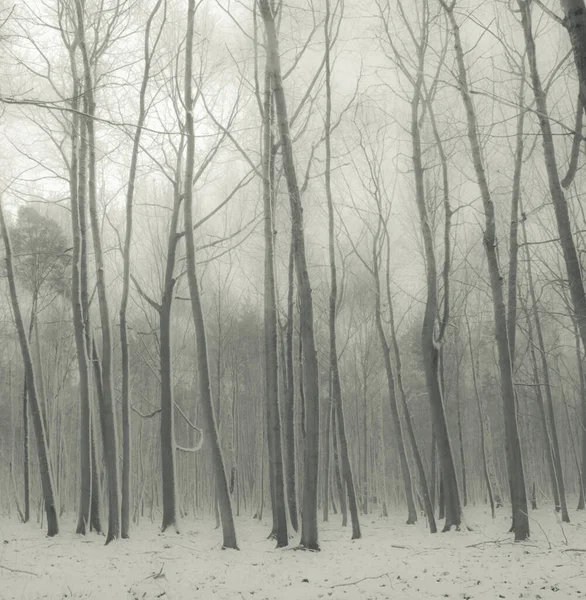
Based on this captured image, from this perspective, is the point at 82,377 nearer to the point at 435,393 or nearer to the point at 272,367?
the point at 272,367

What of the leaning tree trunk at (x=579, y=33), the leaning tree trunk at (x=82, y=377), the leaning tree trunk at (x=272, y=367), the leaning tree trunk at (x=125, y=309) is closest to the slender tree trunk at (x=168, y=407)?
the leaning tree trunk at (x=125, y=309)

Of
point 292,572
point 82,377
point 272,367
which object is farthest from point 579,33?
point 82,377

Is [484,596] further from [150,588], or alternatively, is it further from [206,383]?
[206,383]

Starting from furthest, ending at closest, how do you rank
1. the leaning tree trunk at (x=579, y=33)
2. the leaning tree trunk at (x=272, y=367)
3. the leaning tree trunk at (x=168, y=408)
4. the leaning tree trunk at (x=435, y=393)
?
the leaning tree trunk at (x=168, y=408), the leaning tree trunk at (x=435, y=393), the leaning tree trunk at (x=272, y=367), the leaning tree trunk at (x=579, y=33)

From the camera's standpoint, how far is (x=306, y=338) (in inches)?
305

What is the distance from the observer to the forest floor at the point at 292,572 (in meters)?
4.79

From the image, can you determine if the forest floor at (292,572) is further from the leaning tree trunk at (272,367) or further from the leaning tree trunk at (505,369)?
the leaning tree trunk at (272,367)

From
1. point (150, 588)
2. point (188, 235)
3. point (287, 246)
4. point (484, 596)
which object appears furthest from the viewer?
point (287, 246)

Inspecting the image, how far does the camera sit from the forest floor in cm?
479

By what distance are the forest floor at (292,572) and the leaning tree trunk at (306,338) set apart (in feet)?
1.72

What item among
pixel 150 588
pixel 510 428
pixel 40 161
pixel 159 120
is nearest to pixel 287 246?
pixel 159 120

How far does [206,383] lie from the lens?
790 centimetres

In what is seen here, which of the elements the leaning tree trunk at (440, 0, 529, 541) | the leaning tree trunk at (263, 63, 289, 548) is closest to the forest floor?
the leaning tree trunk at (440, 0, 529, 541)

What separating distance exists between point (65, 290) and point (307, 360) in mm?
10137
